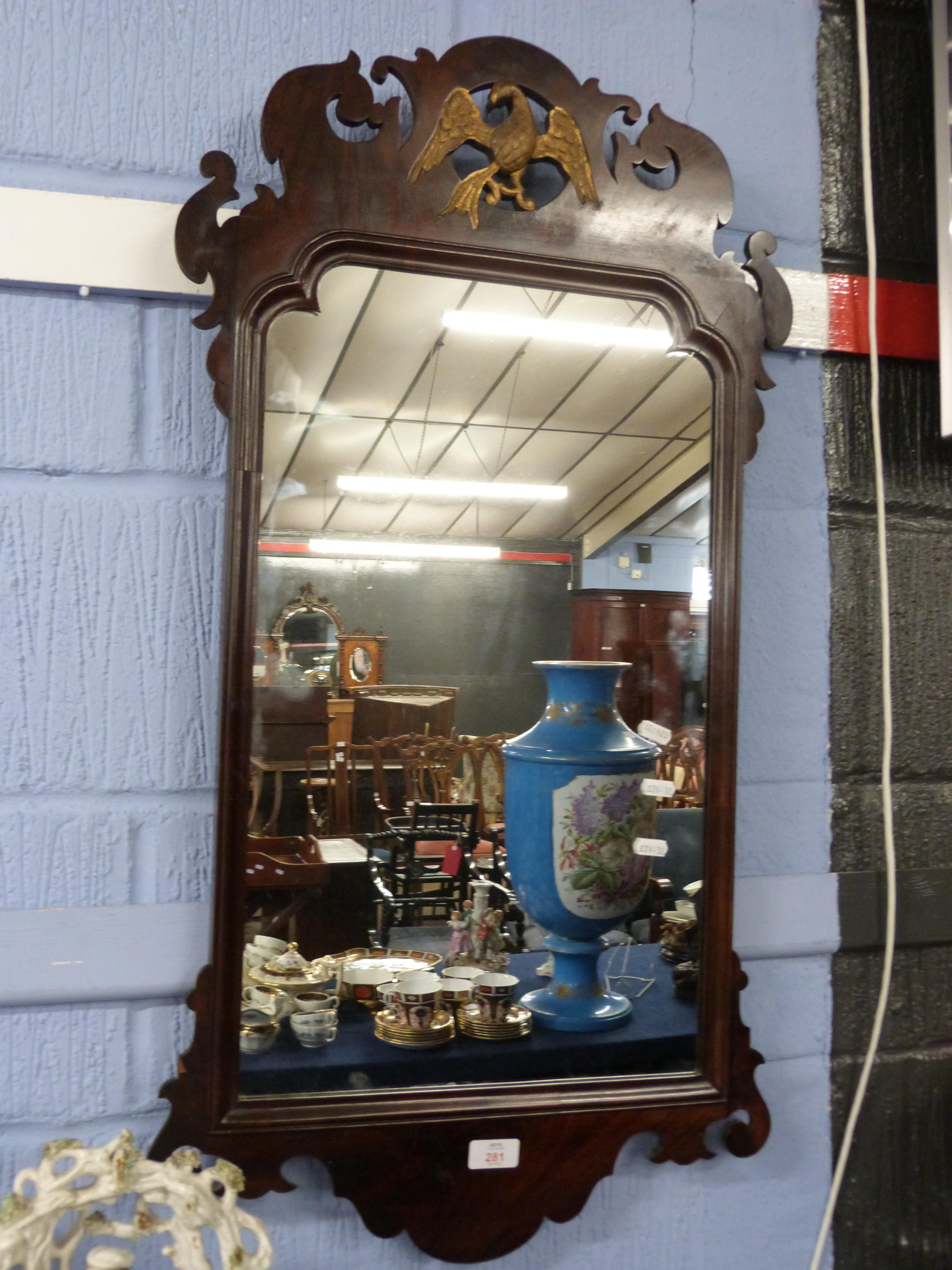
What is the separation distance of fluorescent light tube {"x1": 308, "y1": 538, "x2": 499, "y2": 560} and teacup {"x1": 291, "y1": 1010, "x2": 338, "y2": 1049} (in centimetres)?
48

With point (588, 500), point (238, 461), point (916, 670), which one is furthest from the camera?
point (916, 670)

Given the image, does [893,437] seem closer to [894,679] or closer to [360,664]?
[894,679]

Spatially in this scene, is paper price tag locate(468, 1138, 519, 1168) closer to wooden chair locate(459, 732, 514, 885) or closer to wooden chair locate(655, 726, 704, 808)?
wooden chair locate(459, 732, 514, 885)

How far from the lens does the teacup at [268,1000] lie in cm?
99

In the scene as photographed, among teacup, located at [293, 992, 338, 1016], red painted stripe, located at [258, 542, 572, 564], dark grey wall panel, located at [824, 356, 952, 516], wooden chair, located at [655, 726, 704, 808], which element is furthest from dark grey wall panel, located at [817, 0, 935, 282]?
teacup, located at [293, 992, 338, 1016]

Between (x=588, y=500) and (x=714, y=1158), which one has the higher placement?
(x=588, y=500)

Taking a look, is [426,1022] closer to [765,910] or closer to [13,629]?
[765,910]

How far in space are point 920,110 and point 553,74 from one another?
1.80ft

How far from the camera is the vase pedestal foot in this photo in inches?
42.6

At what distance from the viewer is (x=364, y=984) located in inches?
41.0

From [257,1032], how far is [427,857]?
243 millimetres

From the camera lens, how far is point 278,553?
1000mm

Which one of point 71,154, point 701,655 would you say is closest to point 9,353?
point 71,154

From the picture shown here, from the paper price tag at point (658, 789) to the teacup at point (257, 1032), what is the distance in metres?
0.46
